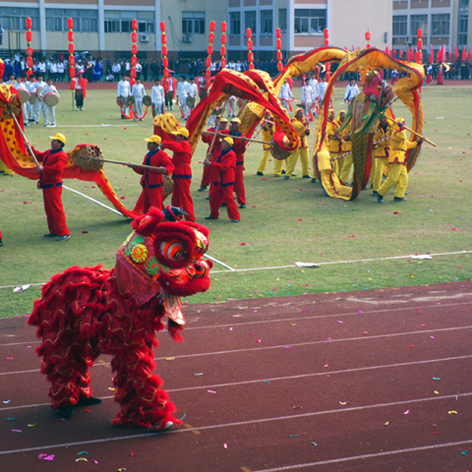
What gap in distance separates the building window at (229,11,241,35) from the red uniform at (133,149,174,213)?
45997mm

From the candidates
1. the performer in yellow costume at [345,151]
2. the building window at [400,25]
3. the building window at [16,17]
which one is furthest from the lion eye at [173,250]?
the building window at [400,25]

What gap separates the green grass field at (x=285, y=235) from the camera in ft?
29.8

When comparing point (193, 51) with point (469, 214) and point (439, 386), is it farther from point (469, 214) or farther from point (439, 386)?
point (439, 386)

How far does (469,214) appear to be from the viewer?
12594mm

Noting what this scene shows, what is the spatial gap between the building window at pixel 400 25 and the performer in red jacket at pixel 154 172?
2219 inches

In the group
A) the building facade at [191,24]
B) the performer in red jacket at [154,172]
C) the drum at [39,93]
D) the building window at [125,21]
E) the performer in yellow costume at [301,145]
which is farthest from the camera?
the building window at [125,21]

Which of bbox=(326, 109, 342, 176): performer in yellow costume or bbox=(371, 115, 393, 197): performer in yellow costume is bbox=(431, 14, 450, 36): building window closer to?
bbox=(326, 109, 342, 176): performer in yellow costume

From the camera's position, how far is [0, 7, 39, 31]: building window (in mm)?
48281

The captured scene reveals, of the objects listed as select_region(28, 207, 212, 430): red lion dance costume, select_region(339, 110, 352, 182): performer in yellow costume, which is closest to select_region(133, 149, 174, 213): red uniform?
select_region(339, 110, 352, 182): performer in yellow costume

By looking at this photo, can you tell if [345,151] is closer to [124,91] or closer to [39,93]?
[39,93]

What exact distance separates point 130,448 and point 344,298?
13.2 feet

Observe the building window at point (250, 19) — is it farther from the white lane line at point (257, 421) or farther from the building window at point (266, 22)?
the white lane line at point (257, 421)

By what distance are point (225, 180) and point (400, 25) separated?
56.4 metres

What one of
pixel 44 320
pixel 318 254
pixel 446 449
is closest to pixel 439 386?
pixel 446 449
